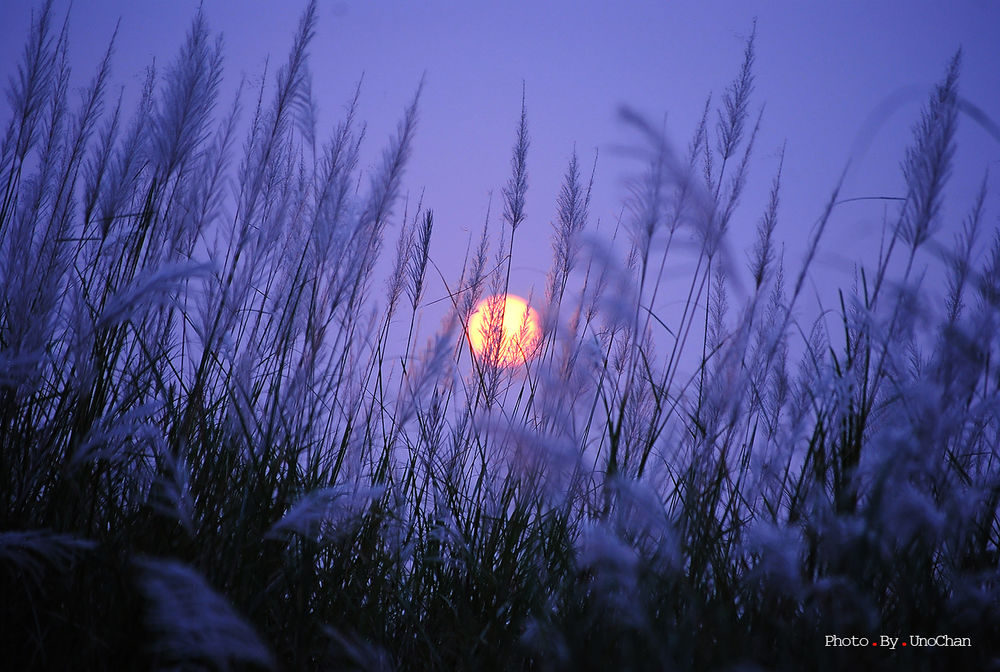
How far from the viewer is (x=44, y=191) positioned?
7.39 feet

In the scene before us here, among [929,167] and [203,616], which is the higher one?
[929,167]

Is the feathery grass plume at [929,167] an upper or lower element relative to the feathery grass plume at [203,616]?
upper

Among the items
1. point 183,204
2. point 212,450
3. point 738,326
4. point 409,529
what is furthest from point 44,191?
point 738,326

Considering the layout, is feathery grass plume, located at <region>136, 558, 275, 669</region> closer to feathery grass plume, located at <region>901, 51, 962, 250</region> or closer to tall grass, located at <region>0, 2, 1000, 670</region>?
tall grass, located at <region>0, 2, 1000, 670</region>

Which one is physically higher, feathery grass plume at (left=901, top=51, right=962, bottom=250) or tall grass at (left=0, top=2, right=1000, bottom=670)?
feathery grass plume at (left=901, top=51, right=962, bottom=250)

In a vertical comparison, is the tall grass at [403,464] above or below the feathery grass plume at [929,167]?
below

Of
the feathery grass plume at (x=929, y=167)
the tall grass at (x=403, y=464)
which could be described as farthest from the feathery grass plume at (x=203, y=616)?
the feathery grass plume at (x=929, y=167)

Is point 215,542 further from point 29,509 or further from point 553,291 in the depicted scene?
point 553,291

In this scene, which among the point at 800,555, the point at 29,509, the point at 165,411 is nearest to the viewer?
the point at 800,555

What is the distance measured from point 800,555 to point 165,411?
196cm

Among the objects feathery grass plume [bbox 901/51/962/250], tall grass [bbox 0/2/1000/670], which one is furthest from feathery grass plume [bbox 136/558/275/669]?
feathery grass plume [bbox 901/51/962/250]

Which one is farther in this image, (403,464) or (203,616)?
(403,464)

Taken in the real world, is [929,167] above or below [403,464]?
above

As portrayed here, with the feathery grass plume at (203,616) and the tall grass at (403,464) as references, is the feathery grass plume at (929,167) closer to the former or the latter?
the tall grass at (403,464)
